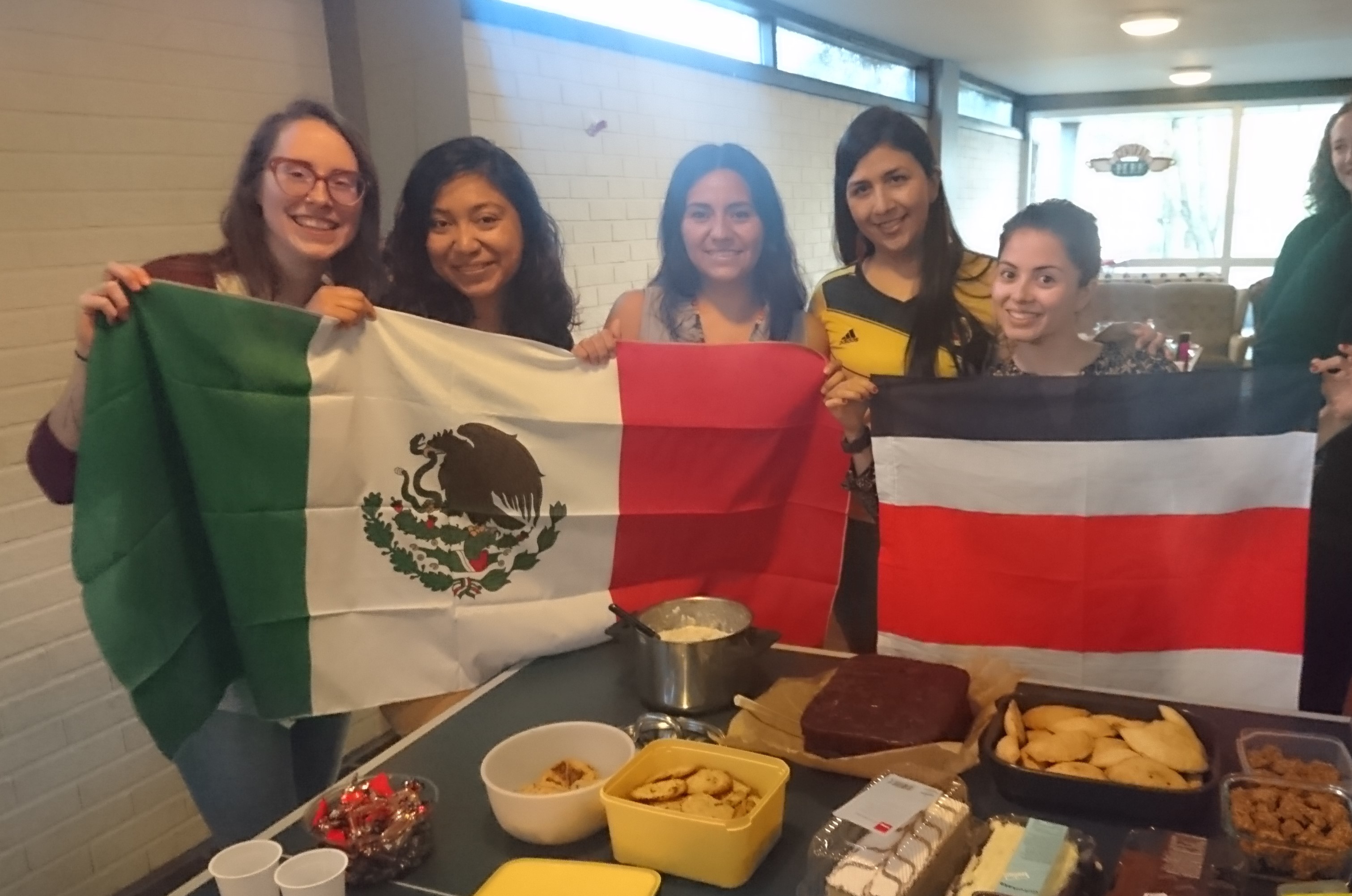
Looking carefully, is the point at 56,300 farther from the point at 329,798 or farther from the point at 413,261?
the point at 329,798

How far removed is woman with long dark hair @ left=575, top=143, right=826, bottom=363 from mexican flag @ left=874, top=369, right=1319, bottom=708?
46cm

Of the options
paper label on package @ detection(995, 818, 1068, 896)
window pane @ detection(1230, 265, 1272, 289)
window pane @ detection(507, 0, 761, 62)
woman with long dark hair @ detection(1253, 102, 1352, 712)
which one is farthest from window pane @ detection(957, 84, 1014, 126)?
paper label on package @ detection(995, 818, 1068, 896)

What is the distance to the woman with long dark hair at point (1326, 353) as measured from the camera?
214cm

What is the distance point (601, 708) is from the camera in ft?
5.60

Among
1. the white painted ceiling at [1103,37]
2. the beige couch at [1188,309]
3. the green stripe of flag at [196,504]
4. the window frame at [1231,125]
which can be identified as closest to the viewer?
the green stripe of flag at [196,504]

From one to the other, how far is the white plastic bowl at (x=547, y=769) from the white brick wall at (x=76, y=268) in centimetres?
172

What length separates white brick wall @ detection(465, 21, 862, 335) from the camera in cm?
370

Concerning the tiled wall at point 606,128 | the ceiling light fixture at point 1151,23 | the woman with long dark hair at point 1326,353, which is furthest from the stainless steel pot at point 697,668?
the ceiling light fixture at point 1151,23

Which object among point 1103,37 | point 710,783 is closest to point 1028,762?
point 710,783

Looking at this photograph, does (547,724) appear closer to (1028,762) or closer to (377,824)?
(377,824)

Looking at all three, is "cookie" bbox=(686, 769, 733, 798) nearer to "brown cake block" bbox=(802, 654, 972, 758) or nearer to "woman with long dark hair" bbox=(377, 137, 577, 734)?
"brown cake block" bbox=(802, 654, 972, 758)

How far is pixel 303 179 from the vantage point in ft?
5.90

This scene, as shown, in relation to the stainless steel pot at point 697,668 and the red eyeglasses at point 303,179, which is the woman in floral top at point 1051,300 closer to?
the stainless steel pot at point 697,668

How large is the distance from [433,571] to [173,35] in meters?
1.93
